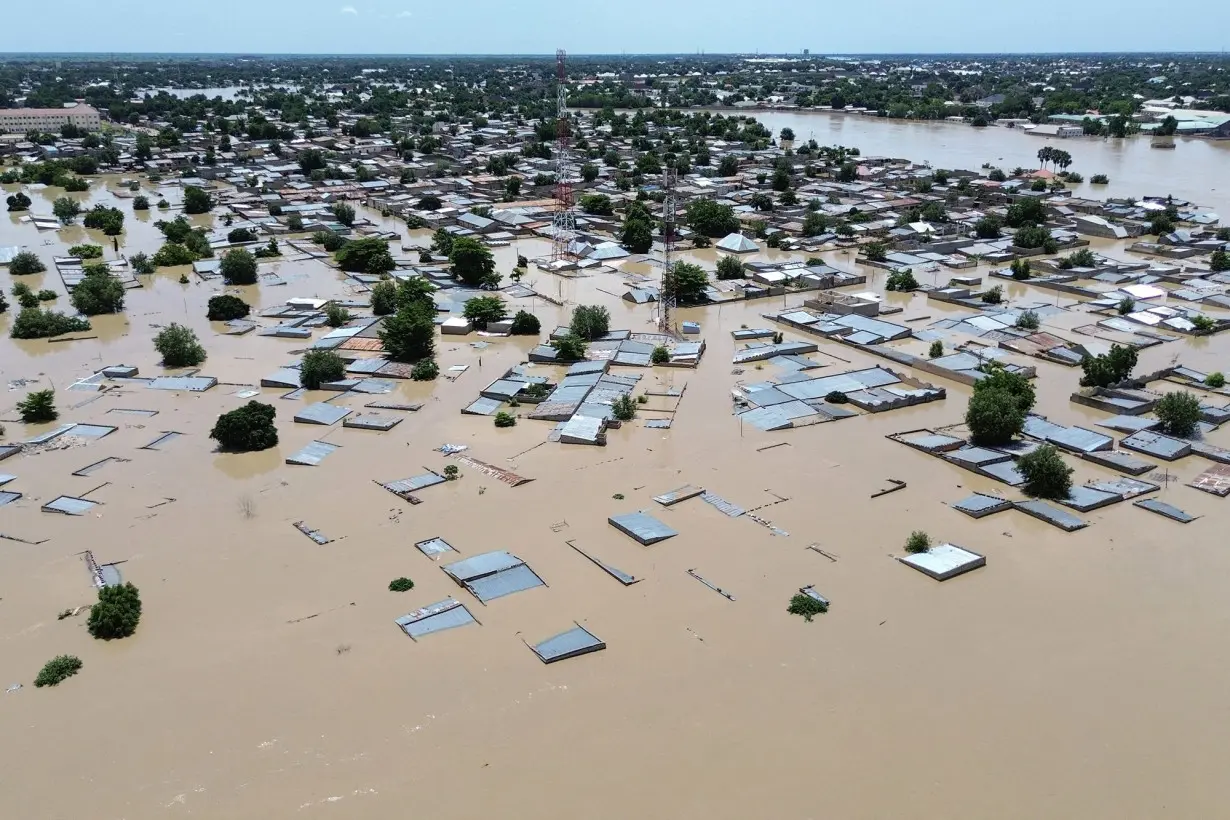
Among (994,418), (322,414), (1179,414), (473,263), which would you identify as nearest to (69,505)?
(322,414)

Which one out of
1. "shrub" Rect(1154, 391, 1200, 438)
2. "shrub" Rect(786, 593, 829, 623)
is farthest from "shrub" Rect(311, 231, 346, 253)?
"shrub" Rect(1154, 391, 1200, 438)

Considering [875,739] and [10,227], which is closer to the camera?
[875,739]

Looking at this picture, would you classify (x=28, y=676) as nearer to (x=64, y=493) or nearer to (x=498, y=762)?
(x=64, y=493)

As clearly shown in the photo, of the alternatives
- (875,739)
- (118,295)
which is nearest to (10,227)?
(118,295)

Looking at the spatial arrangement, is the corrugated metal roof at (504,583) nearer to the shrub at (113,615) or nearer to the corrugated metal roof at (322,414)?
the shrub at (113,615)

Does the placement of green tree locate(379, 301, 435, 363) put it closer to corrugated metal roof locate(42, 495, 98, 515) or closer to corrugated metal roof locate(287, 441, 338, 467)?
corrugated metal roof locate(287, 441, 338, 467)

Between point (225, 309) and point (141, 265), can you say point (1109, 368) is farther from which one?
point (141, 265)
